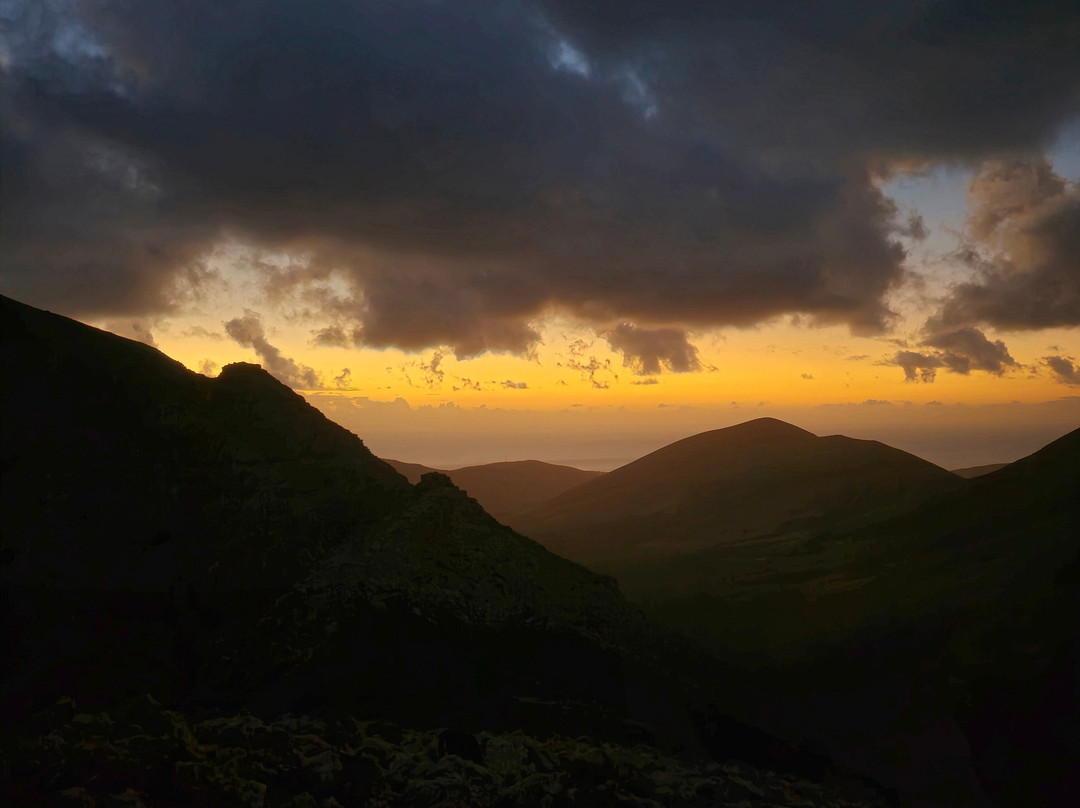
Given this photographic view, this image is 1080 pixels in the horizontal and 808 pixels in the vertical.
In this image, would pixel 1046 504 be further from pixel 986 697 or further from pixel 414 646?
pixel 414 646

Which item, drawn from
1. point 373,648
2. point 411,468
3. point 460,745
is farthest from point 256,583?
point 411,468

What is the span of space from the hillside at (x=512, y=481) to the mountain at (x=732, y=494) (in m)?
15.0

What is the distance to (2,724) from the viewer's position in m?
14.1

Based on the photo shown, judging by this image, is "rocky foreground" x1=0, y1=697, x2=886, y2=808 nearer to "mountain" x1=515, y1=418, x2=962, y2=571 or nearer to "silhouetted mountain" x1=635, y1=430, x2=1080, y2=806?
"silhouetted mountain" x1=635, y1=430, x2=1080, y2=806

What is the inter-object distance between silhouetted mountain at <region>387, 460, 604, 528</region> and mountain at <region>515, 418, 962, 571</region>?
549 inches

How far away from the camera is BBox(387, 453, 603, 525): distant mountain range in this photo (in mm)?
91125

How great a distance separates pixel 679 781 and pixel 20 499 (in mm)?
16824

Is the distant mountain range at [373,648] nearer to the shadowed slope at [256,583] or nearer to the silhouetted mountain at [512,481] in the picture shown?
the shadowed slope at [256,583]

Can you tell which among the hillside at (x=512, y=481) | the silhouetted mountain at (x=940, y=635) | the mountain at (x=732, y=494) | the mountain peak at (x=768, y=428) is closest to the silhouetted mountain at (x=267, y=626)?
the silhouetted mountain at (x=940, y=635)

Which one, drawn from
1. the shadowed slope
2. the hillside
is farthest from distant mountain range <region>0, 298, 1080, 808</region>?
the hillside

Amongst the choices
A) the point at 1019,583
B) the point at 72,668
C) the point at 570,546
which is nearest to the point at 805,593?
the point at 1019,583

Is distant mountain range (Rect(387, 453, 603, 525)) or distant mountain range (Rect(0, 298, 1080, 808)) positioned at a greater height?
distant mountain range (Rect(387, 453, 603, 525))

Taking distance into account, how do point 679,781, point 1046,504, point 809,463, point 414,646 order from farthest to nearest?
point 809,463 < point 1046,504 < point 414,646 < point 679,781

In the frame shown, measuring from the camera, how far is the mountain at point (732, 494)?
4653cm
